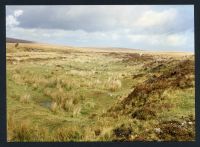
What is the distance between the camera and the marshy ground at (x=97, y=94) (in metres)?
10.7

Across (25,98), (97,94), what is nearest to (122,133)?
(97,94)

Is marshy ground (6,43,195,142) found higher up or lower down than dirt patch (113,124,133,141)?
higher up

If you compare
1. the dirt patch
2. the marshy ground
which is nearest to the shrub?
the marshy ground

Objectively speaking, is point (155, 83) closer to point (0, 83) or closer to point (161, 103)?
point (161, 103)

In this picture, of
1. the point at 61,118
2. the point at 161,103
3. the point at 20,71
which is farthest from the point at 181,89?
the point at 20,71

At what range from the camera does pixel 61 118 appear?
11000mm

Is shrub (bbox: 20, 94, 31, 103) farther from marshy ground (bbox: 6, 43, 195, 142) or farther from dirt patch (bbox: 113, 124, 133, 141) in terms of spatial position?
dirt patch (bbox: 113, 124, 133, 141)

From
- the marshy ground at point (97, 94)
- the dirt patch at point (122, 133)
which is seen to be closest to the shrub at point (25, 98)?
the marshy ground at point (97, 94)

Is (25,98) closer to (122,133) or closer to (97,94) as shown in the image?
(97,94)

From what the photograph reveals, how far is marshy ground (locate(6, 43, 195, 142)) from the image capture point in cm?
1072

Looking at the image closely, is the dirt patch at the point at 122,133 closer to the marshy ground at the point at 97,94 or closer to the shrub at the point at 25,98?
the marshy ground at the point at 97,94

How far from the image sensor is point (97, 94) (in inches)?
441

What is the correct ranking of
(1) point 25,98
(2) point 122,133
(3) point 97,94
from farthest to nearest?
(3) point 97,94 < (1) point 25,98 < (2) point 122,133

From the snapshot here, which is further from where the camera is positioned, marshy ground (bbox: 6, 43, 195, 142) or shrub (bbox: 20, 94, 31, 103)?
shrub (bbox: 20, 94, 31, 103)
